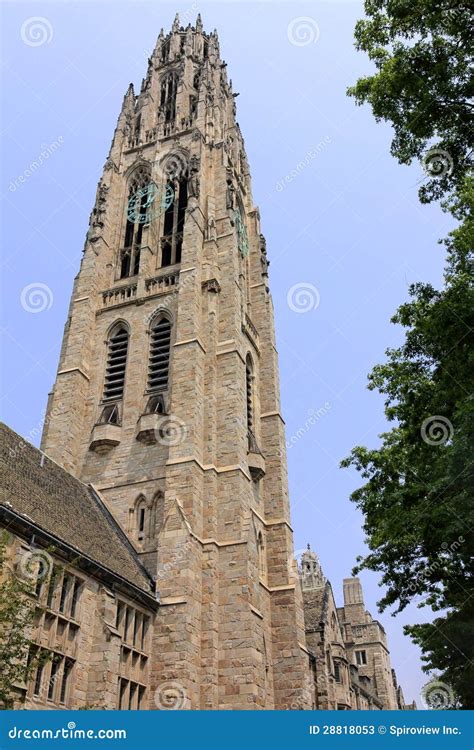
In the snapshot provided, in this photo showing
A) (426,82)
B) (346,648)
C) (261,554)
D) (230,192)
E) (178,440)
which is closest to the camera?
(426,82)

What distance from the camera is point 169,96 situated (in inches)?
1873

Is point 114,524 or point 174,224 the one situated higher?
point 174,224

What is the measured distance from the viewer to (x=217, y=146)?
41094mm

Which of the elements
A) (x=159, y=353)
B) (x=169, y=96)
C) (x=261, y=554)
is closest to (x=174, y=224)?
(x=159, y=353)

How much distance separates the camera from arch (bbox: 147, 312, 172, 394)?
30734 mm

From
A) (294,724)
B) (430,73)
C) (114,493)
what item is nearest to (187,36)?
(114,493)

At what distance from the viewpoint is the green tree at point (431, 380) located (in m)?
13.2

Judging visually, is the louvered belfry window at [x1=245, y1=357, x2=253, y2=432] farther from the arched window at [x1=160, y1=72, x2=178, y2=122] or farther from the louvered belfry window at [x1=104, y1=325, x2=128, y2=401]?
the arched window at [x1=160, y1=72, x2=178, y2=122]

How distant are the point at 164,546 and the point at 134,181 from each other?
81.2 feet

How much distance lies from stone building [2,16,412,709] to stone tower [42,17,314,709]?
0.07m

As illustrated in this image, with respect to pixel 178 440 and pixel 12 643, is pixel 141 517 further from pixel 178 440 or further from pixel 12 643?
pixel 12 643

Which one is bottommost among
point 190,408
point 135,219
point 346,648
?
point 346,648

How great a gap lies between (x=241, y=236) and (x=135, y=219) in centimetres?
635

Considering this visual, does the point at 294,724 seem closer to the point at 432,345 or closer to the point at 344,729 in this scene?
the point at 344,729
